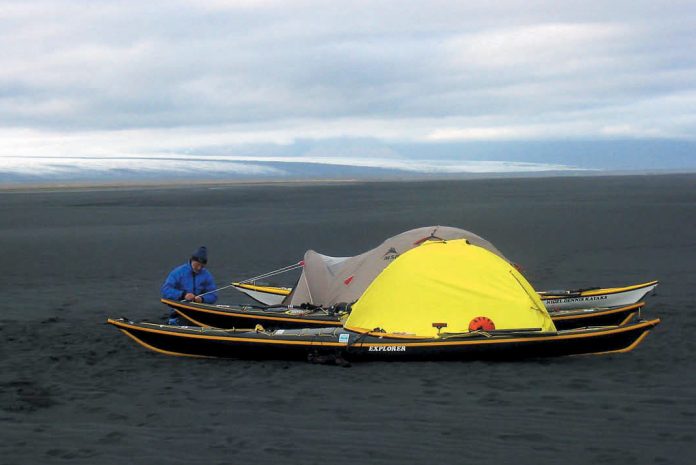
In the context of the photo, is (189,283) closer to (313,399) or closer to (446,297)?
(446,297)

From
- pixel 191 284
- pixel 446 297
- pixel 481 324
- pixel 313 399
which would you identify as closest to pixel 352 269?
pixel 191 284

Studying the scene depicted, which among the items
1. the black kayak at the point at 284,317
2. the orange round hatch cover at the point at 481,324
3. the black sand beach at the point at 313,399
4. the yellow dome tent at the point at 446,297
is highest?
the yellow dome tent at the point at 446,297

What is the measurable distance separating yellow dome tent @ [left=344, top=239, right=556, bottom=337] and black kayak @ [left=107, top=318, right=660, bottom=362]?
1.88 feet

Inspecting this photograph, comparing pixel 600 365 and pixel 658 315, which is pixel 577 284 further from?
pixel 600 365

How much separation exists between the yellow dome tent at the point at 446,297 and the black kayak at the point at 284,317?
4.10ft

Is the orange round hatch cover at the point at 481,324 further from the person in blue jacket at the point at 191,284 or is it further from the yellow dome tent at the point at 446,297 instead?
the person in blue jacket at the point at 191,284

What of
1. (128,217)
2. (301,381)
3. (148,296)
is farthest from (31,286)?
(128,217)

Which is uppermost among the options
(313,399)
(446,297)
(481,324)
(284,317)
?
(446,297)

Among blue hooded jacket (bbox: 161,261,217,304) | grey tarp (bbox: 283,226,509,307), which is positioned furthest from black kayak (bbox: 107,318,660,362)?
grey tarp (bbox: 283,226,509,307)

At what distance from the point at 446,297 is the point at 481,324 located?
649mm

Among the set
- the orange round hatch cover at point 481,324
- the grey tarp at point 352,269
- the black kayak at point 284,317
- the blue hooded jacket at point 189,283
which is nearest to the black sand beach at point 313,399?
the black kayak at point 284,317

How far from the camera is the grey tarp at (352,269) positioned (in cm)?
1575

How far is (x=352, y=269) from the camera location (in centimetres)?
1634

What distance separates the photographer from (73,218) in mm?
40562
